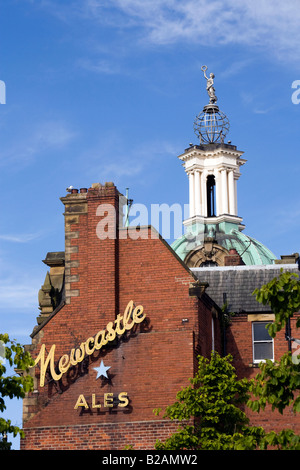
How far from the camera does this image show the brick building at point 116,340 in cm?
4291

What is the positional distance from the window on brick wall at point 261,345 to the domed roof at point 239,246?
42398mm

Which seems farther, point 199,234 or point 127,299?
point 199,234

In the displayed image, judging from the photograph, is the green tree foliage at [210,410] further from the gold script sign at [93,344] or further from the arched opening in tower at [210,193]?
the arched opening in tower at [210,193]

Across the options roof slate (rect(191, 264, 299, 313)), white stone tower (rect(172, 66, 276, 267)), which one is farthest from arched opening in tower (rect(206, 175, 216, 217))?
roof slate (rect(191, 264, 299, 313))

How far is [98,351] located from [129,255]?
13.4 feet

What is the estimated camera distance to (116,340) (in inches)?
1722

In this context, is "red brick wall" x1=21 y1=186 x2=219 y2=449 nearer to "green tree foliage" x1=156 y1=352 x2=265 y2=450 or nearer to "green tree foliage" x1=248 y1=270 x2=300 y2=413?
"green tree foliage" x1=156 y1=352 x2=265 y2=450

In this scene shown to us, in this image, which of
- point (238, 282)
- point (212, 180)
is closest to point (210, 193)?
point (212, 180)

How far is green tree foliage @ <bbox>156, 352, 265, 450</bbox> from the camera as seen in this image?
3806 centimetres

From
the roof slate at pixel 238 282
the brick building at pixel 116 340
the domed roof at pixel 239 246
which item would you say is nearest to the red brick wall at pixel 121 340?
the brick building at pixel 116 340

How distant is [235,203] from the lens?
108m
